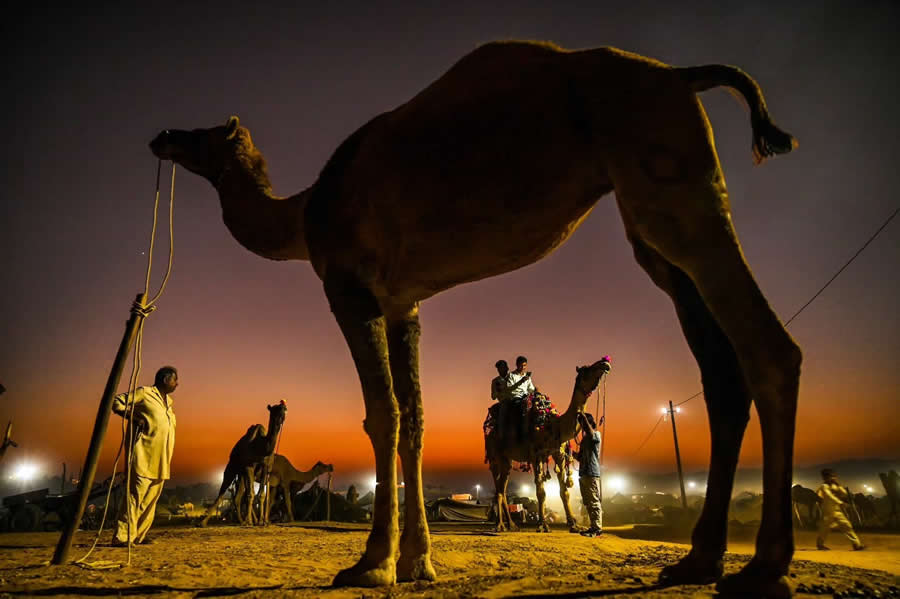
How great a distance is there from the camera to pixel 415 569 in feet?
9.99

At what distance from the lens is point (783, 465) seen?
223 centimetres

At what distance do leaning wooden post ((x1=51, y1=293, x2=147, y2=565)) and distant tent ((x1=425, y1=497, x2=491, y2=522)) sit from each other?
13744 millimetres

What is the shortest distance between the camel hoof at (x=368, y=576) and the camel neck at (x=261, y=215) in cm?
245

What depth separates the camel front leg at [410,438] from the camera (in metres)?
3.07

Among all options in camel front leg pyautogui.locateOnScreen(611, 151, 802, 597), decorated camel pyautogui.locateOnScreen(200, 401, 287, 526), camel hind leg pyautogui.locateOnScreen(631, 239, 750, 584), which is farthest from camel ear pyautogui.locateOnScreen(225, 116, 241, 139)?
decorated camel pyautogui.locateOnScreen(200, 401, 287, 526)

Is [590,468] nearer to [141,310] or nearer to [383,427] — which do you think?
[383,427]

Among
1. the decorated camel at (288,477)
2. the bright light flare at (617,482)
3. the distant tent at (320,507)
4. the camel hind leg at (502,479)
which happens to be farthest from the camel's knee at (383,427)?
the bright light flare at (617,482)

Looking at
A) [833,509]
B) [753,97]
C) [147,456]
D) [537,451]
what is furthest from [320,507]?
[753,97]

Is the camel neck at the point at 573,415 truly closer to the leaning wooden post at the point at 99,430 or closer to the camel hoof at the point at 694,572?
the camel hoof at the point at 694,572

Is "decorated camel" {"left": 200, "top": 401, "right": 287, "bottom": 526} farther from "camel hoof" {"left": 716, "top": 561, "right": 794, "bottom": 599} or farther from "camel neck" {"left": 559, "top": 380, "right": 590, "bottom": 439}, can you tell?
"camel hoof" {"left": 716, "top": 561, "right": 794, "bottom": 599}

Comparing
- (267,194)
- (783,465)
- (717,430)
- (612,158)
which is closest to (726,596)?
(783,465)

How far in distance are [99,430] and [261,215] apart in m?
2.46

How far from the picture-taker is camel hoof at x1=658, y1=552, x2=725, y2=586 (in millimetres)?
2498

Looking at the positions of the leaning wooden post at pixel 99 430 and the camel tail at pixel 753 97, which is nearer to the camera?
the camel tail at pixel 753 97
